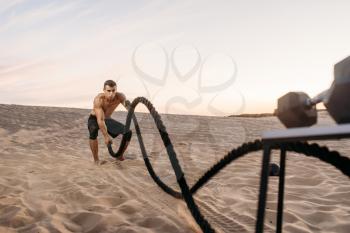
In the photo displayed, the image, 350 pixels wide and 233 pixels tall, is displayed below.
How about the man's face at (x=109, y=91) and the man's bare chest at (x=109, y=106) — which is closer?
the man's face at (x=109, y=91)

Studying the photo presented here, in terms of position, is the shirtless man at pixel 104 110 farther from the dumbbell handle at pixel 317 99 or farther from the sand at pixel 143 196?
the dumbbell handle at pixel 317 99

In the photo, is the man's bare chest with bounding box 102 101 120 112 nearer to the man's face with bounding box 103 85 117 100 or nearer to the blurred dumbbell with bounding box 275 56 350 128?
the man's face with bounding box 103 85 117 100

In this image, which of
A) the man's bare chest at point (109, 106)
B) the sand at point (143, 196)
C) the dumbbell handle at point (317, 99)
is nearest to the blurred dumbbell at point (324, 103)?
the dumbbell handle at point (317, 99)

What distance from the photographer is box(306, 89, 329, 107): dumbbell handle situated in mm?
1122

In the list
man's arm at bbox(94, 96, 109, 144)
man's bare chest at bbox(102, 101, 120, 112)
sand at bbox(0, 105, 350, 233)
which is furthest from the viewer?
man's bare chest at bbox(102, 101, 120, 112)

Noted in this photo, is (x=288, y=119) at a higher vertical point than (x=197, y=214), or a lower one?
higher

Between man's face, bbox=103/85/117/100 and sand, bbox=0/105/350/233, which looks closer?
sand, bbox=0/105/350/233

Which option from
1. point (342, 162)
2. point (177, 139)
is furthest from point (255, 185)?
point (177, 139)

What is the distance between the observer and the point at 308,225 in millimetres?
3420

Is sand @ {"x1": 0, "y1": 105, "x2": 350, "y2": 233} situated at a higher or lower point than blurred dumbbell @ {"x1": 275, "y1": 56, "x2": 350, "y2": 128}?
lower

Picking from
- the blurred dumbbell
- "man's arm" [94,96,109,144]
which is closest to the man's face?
"man's arm" [94,96,109,144]

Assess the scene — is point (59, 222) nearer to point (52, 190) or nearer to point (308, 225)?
point (52, 190)

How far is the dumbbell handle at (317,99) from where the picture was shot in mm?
1122

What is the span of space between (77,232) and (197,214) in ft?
3.89
